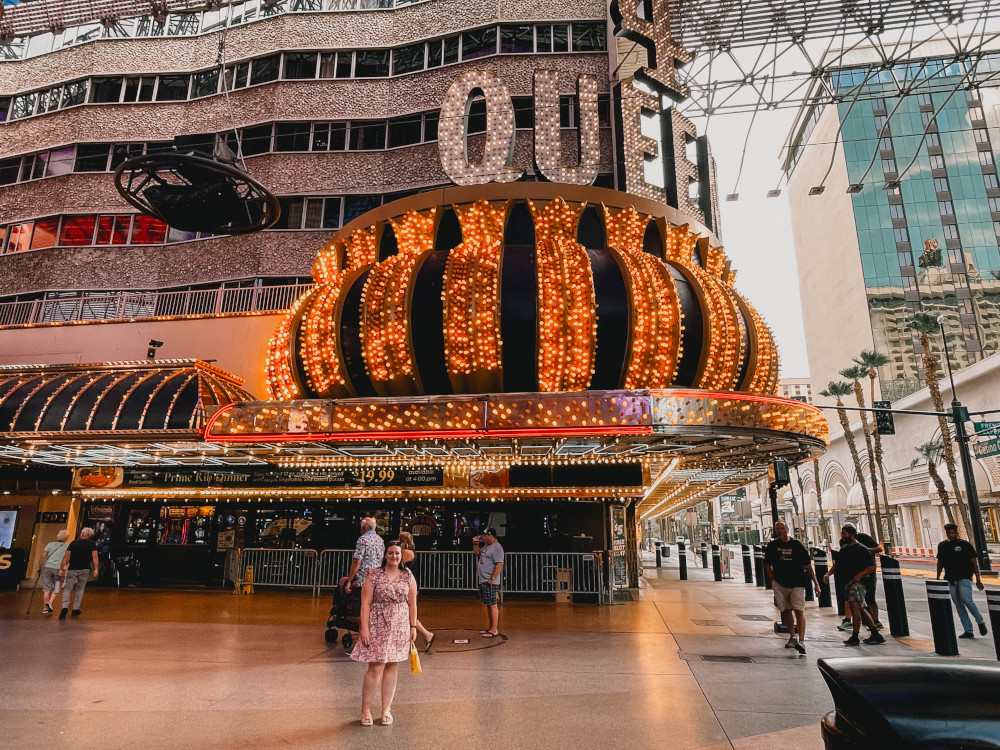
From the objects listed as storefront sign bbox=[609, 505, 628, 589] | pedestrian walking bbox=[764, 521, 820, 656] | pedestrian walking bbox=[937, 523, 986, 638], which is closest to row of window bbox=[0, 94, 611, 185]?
storefront sign bbox=[609, 505, 628, 589]

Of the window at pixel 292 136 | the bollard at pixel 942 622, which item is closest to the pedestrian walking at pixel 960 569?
the bollard at pixel 942 622

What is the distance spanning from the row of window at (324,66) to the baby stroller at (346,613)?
931 inches

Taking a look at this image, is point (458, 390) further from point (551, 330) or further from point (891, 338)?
point (891, 338)

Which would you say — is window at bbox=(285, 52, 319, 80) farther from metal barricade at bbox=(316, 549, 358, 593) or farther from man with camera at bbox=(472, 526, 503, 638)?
man with camera at bbox=(472, 526, 503, 638)

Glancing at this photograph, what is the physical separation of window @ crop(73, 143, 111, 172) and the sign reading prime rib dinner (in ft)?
64.5

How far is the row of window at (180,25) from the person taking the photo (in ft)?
92.6

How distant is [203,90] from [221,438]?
73.7 ft

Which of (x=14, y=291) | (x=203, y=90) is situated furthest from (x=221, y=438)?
(x=203, y=90)

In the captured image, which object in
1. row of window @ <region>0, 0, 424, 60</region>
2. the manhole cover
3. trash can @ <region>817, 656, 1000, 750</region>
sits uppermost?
row of window @ <region>0, 0, 424, 60</region>

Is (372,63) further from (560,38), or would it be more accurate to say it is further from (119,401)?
(119,401)

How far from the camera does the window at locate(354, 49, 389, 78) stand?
2653 centimetres

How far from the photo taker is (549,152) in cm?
1284

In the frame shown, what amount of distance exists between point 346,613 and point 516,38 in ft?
81.1

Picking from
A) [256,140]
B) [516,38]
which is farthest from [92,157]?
[516,38]
